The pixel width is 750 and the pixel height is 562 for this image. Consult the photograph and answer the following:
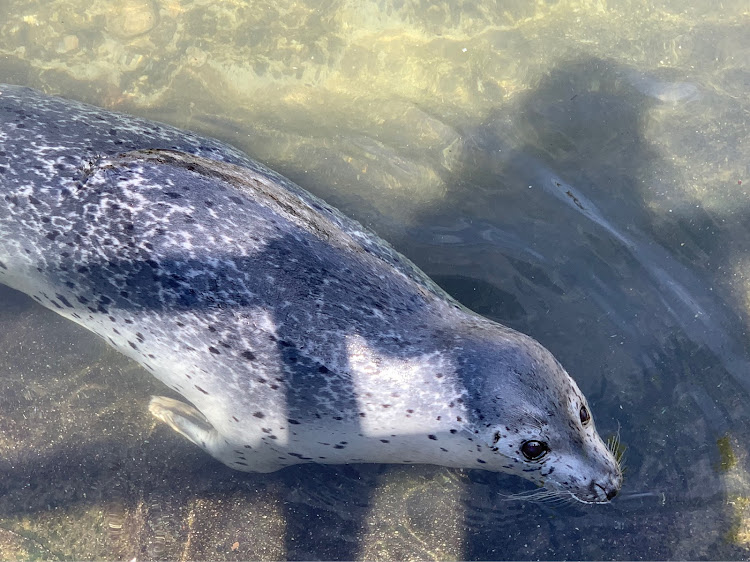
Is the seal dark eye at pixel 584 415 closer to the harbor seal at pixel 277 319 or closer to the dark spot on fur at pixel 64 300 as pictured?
the harbor seal at pixel 277 319

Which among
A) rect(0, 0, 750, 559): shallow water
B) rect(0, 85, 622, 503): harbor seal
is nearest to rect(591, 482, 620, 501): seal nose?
rect(0, 85, 622, 503): harbor seal

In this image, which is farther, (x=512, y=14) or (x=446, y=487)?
(x=512, y=14)

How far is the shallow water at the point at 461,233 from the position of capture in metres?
3.54

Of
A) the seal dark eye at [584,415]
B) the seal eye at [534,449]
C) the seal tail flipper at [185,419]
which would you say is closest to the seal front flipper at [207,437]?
the seal tail flipper at [185,419]

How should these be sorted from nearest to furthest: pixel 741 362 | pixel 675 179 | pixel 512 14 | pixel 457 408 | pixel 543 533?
1. pixel 457 408
2. pixel 543 533
3. pixel 741 362
4. pixel 675 179
5. pixel 512 14

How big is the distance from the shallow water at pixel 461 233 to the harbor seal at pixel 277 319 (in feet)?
2.02

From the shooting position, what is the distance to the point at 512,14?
507 centimetres

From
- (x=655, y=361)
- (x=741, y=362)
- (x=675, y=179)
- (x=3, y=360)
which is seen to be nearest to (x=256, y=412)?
(x=3, y=360)

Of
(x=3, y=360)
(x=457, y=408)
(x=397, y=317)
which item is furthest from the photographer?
(x=3, y=360)

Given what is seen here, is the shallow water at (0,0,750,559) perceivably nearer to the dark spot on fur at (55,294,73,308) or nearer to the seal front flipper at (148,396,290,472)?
the seal front flipper at (148,396,290,472)

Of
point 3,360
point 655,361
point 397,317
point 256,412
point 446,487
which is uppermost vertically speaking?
point 397,317

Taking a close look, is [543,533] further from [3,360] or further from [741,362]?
[3,360]

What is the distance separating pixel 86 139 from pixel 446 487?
2.85 meters

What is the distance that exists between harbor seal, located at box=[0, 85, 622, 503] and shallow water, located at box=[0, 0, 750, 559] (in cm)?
61
